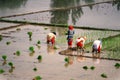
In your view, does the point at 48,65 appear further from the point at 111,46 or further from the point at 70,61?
the point at 111,46

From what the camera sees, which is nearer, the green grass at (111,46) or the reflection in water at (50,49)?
the green grass at (111,46)

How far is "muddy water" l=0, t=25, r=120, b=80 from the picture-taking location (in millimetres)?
14953

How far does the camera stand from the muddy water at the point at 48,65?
15.0m

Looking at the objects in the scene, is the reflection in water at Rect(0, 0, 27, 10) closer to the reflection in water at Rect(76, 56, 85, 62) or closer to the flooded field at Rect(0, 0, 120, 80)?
the flooded field at Rect(0, 0, 120, 80)

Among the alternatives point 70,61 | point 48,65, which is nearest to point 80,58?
point 70,61

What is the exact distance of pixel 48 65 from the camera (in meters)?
16.6

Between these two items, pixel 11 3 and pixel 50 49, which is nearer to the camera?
pixel 50 49

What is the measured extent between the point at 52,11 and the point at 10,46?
15.3 m

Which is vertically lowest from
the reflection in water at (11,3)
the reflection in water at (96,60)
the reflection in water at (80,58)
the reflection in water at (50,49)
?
the reflection in water at (96,60)

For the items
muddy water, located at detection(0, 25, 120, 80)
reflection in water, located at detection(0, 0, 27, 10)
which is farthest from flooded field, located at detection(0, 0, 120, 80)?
reflection in water, located at detection(0, 0, 27, 10)

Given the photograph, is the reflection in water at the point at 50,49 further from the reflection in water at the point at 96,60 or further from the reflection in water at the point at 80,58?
the reflection in water at the point at 96,60

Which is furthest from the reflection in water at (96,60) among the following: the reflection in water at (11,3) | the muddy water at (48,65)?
the reflection in water at (11,3)

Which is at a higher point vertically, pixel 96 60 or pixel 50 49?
pixel 50 49

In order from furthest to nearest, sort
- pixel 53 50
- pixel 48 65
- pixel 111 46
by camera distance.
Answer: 1. pixel 111 46
2. pixel 53 50
3. pixel 48 65
